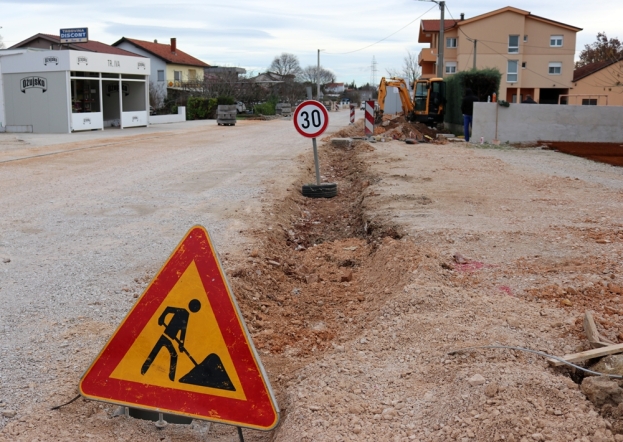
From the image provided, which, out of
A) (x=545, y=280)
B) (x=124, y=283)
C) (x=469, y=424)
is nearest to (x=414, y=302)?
(x=545, y=280)

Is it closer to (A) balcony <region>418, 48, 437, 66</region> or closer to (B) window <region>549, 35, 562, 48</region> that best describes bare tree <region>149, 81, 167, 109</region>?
(A) balcony <region>418, 48, 437, 66</region>

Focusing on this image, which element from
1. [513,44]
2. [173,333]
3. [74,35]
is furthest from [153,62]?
[173,333]

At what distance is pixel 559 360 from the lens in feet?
12.9

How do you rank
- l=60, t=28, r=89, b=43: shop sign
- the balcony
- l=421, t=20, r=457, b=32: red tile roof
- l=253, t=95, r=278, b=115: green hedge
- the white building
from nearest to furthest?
the white building, l=60, t=28, r=89, b=43: shop sign, l=253, t=95, r=278, b=115: green hedge, the balcony, l=421, t=20, r=457, b=32: red tile roof

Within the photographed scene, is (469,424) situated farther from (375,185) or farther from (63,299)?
(375,185)

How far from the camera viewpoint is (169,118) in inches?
1945

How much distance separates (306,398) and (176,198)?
8178 millimetres

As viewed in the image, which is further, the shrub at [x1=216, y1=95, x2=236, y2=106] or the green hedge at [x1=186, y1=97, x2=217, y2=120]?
the green hedge at [x1=186, y1=97, x2=217, y2=120]

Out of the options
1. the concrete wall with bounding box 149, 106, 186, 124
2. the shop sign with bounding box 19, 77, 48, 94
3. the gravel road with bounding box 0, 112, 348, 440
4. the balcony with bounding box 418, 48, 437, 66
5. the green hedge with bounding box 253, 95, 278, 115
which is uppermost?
the balcony with bounding box 418, 48, 437, 66

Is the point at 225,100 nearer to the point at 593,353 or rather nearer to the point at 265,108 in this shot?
the point at 265,108

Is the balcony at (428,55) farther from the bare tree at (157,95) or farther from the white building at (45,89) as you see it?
the white building at (45,89)

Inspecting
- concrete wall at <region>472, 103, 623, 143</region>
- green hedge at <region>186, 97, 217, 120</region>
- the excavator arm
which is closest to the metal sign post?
concrete wall at <region>472, 103, 623, 143</region>

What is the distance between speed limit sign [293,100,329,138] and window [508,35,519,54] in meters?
52.4

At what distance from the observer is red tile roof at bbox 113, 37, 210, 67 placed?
71.9 metres
